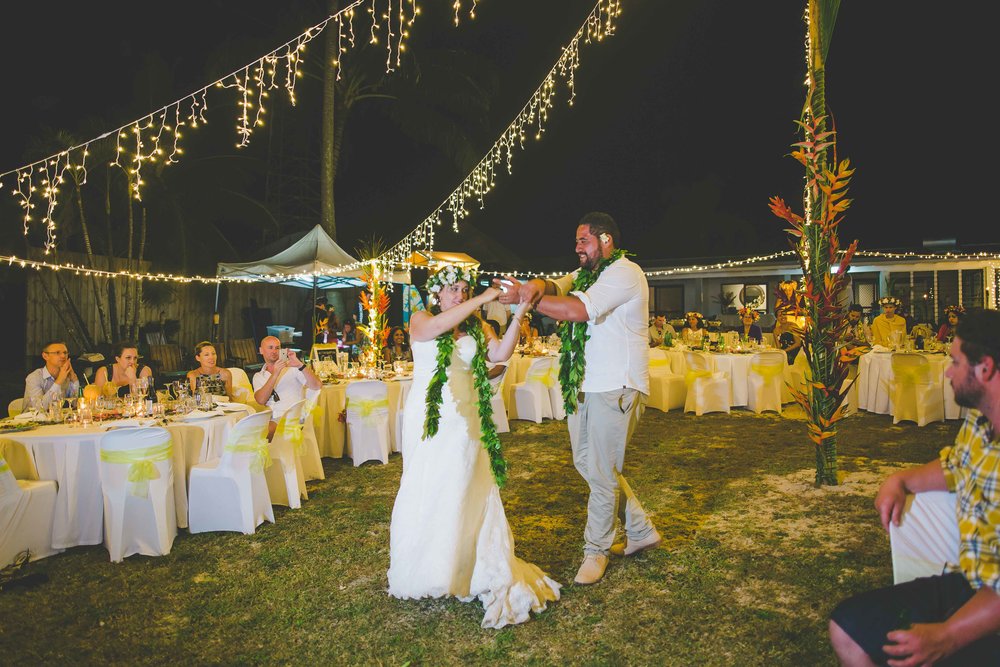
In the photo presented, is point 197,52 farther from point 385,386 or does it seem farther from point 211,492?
point 211,492

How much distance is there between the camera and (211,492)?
446 centimetres

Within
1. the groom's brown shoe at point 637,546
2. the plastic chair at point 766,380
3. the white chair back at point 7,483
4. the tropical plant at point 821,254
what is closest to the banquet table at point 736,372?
the plastic chair at point 766,380

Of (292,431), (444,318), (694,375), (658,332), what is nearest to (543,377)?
(694,375)

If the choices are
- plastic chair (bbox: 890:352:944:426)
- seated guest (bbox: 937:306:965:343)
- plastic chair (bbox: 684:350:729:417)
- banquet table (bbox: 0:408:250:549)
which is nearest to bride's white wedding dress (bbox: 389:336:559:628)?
banquet table (bbox: 0:408:250:549)

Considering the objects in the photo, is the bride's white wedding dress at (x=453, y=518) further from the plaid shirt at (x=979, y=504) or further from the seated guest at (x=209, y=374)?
the seated guest at (x=209, y=374)

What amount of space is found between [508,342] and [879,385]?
7.52m

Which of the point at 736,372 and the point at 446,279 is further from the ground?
the point at 446,279

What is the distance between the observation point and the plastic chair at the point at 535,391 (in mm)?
8555

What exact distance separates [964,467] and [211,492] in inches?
173

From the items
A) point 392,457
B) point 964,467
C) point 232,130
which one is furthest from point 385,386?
point 232,130

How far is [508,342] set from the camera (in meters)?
3.32

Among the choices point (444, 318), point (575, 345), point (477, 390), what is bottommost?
point (477, 390)

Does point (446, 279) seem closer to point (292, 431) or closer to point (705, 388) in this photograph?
point (292, 431)

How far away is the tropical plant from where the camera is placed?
5.02 metres
